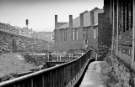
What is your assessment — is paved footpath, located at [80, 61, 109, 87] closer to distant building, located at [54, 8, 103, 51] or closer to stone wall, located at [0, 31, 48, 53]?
distant building, located at [54, 8, 103, 51]

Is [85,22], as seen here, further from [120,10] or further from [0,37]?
[120,10]

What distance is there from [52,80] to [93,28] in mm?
36006

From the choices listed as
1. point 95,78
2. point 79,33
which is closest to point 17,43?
point 79,33

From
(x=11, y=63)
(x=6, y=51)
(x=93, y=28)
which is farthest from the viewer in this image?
(x=6, y=51)

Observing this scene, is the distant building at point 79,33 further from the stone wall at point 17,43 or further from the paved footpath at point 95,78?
the paved footpath at point 95,78

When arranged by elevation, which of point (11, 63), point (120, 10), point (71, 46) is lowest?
point (11, 63)

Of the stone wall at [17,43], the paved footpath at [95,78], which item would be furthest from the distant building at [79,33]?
the paved footpath at [95,78]

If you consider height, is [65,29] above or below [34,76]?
above

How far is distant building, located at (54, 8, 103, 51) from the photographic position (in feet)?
132

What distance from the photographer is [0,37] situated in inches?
1914

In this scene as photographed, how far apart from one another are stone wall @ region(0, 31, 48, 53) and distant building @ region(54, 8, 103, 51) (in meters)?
8.13

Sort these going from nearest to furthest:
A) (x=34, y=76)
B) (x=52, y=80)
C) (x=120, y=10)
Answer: (x=34, y=76) → (x=52, y=80) → (x=120, y=10)

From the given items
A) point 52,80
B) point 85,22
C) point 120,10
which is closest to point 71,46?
point 85,22

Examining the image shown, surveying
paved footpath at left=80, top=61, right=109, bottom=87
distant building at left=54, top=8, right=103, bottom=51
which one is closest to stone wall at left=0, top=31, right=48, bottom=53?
distant building at left=54, top=8, right=103, bottom=51
